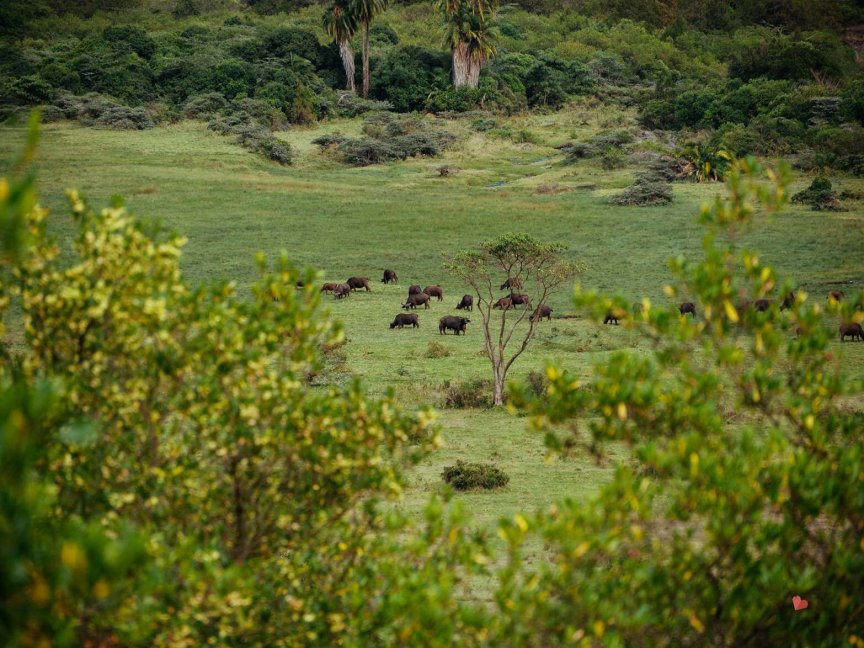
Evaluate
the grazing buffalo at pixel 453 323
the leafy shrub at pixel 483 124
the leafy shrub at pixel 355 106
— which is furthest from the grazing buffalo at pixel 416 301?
the leafy shrub at pixel 355 106

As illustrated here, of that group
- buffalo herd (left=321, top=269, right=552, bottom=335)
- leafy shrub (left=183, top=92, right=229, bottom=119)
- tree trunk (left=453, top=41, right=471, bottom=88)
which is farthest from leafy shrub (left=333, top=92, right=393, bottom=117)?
buffalo herd (left=321, top=269, right=552, bottom=335)

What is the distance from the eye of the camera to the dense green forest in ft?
287

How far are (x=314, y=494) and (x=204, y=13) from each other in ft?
485

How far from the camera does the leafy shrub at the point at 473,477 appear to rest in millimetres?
23812

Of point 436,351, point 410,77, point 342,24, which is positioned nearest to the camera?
point 436,351

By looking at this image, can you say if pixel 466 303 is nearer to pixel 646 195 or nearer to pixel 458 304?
pixel 458 304

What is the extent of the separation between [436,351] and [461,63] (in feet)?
224

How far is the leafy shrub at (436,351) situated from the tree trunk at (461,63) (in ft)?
216

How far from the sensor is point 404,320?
45250 mm

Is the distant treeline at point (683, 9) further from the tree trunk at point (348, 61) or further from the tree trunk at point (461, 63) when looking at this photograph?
the tree trunk at point (461, 63)

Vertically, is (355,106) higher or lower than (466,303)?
higher

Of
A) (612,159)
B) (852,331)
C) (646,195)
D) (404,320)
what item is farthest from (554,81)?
(852,331)

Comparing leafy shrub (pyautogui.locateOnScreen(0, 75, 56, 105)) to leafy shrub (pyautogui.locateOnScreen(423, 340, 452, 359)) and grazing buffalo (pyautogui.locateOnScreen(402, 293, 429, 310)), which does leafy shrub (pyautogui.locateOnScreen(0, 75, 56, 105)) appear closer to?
grazing buffalo (pyautogui.locateOnScreen(402, 293, 429, 310))

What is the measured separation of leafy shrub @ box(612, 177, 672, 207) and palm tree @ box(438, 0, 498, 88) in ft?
118
